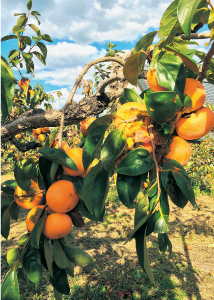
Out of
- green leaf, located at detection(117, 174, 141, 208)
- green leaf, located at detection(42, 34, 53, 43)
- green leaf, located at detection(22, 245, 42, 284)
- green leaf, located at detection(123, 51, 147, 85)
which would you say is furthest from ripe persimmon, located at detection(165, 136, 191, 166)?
green leaf, located at detection(42, 34, 53, 43)

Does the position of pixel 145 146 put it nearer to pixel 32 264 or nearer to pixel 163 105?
pixel 163 105

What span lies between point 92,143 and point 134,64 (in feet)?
0.75

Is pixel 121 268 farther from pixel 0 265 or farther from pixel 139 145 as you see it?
pixel 139 145

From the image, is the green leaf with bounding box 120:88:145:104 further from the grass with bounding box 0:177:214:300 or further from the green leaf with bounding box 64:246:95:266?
the grass with bounding box 0:177:214:300

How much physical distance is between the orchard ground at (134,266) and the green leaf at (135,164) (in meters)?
A: 2.19

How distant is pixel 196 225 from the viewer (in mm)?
3881

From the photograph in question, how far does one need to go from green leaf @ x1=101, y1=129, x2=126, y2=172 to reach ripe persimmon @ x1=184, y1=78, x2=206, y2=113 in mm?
182

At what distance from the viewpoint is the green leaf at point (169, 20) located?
0.50 metres

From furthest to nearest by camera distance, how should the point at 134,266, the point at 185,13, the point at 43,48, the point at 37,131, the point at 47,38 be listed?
the point at 134,266
the point at 37,131
the point at 47,38
the point at 43,48
the point at 185,13

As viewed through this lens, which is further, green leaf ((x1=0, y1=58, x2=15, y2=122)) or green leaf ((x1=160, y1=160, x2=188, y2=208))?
green leaf ((x1=0, y1=58, x2=15, y2=122))

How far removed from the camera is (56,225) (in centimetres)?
70

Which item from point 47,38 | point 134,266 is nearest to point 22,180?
point 47,38

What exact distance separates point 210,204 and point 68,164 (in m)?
4.90

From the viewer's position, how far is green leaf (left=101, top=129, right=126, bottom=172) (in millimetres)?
510
